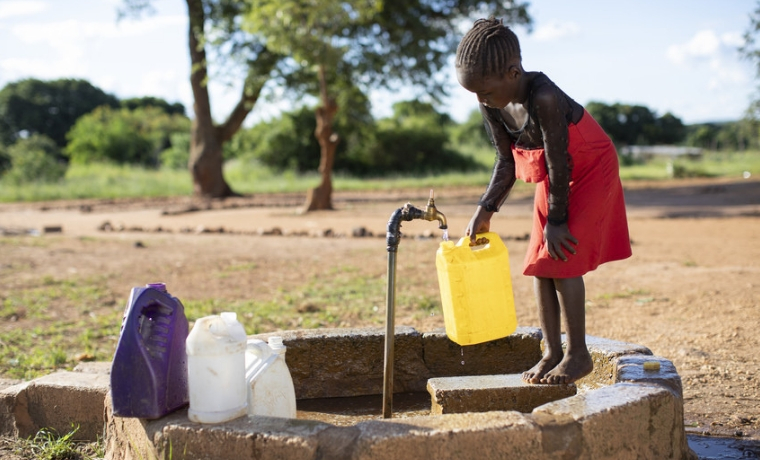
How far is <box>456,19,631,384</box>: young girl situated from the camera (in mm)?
2646

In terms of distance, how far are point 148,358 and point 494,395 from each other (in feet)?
4.36

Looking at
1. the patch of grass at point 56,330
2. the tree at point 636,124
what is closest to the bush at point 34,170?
the patch of grass at point 56,330

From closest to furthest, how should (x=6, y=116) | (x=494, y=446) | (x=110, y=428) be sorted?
(x=494, y=446) → (x=110, y=428) → (x=6, y=116)

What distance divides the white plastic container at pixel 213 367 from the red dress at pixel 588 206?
1.13m

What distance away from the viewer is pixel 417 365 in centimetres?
346

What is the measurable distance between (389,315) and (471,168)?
26858 millimetres

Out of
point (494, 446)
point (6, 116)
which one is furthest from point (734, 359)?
point (6, 116)

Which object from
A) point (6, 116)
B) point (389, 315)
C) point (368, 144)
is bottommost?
point (389, 315)

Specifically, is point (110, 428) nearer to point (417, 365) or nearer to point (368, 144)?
point (417, 365)

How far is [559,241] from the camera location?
2682mm

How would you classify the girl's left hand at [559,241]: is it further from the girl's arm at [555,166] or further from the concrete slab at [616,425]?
the concrete slab at [616,425]

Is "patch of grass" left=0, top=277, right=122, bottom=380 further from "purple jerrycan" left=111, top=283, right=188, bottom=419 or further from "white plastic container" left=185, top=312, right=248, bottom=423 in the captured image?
"white plastic container" left=185, top=312, right=248, bottom=423

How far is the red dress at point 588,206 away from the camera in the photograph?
8.85 feet

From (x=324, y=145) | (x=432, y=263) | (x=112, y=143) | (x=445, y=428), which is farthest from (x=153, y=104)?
(x=445, y=428)
